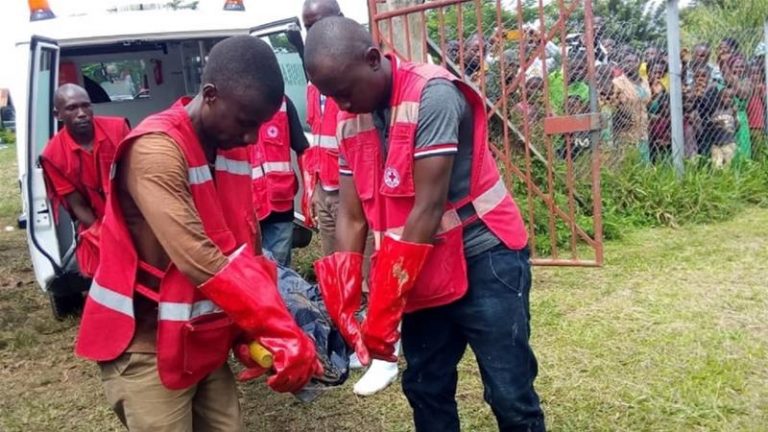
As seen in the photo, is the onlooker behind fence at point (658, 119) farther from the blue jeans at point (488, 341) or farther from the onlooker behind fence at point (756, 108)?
the blue jeans at point (488, 341)

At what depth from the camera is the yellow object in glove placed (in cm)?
222

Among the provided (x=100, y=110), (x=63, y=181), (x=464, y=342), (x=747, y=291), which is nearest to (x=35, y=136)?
(x=63, y=181)

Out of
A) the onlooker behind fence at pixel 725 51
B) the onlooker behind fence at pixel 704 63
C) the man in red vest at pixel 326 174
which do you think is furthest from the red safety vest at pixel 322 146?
the onlooker behind fence at pixel 725 51

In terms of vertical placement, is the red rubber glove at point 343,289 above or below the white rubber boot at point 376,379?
above

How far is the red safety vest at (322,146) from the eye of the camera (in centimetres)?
415

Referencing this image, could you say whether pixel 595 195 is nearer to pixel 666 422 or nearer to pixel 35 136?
pixel 666 422

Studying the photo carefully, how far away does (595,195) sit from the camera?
5.08 metres

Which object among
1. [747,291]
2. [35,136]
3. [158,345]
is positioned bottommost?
[747,291]

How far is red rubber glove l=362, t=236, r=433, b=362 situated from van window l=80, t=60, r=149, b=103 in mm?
5522

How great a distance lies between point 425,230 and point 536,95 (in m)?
4.80

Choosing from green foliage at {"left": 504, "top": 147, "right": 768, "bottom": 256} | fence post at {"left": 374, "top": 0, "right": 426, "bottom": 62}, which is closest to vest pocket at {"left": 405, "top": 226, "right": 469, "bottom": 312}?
fence post at {"left": 374, "top": 0, "right": 426, "bottom": 62}

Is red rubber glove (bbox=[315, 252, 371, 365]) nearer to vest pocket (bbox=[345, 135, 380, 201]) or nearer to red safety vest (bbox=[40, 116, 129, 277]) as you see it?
vest pocket (bbox=[345, 135, 380, 201])

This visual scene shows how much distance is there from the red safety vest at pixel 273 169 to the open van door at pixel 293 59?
0.50 meters

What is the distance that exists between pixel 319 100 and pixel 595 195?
1827 millimetres
